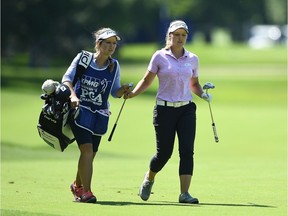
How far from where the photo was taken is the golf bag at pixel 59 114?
429 inches

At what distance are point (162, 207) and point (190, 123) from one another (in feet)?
4.12

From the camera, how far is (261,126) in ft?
100

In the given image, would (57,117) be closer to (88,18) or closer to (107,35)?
(107,35)

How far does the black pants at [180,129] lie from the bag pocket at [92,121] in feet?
2.09

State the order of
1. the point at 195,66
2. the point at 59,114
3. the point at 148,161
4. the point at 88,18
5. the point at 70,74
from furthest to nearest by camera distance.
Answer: the point at 88,18 → the point at 148,161 → the point at 195,66 → the point at 70,74 → the point at 59,114

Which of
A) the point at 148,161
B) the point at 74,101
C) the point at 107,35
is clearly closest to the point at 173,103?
the point at 107,35

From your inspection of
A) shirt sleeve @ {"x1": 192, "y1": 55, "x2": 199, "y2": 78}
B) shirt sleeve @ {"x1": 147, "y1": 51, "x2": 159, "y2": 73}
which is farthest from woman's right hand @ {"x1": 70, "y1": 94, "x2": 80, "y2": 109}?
shirt sleeve @ {"x1": 192, "y1": 55, "x2": 199, "y2": 78}

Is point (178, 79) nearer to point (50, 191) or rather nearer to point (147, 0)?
point (50, 191)

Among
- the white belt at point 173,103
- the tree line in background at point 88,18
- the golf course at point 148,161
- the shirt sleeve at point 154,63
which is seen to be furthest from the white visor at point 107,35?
the tree line in background at point 88,18

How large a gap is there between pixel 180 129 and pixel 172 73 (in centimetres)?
67

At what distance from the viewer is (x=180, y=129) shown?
11.4m

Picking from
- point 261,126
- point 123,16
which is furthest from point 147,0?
point 261,126

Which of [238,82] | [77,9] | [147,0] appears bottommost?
[238,82]

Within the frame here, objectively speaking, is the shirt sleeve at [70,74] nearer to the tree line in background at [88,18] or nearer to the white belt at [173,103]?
the white belt at [173,103]
